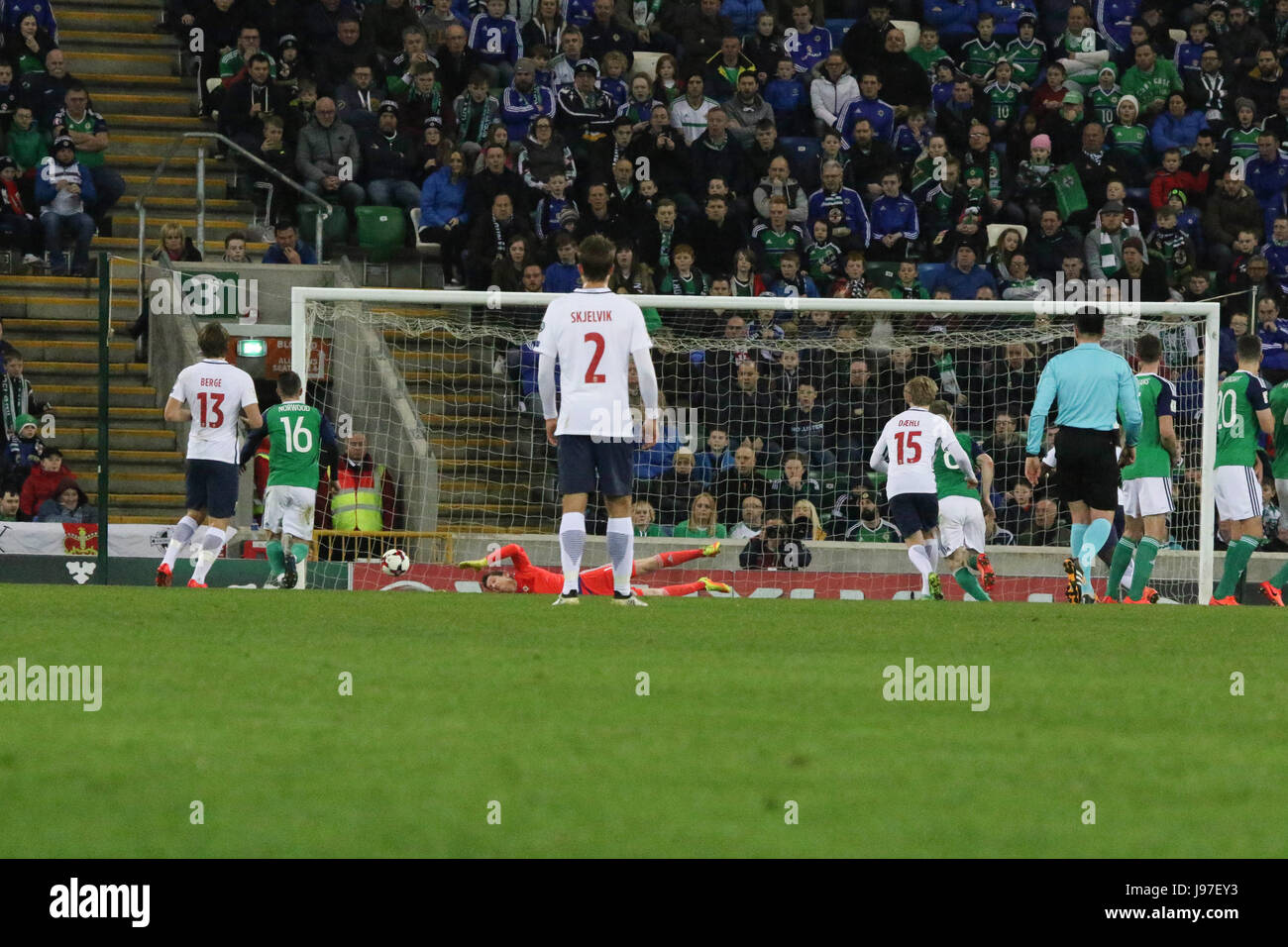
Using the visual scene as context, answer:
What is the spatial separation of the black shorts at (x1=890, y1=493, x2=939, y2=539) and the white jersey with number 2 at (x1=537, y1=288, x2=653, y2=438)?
421 centimetres

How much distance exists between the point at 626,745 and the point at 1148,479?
32.9 ft

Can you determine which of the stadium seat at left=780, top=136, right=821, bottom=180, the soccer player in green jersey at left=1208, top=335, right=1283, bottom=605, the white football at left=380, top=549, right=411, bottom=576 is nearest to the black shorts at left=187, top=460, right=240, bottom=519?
the white football at left=380, top=549, right=411, bottom=576

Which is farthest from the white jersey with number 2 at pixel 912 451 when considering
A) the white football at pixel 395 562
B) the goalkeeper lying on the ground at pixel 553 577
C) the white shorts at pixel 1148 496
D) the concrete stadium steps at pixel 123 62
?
the concrete stadium steps at pixel 123 62

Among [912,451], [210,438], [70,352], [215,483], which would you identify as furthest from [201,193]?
[912,451]

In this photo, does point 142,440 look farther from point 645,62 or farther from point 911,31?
point 911,31

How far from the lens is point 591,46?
23.5 m

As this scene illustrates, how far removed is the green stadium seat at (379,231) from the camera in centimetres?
2177

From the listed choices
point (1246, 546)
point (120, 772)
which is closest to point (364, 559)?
point (1246, 546)

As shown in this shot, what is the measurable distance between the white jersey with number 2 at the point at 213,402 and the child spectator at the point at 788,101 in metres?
9.89

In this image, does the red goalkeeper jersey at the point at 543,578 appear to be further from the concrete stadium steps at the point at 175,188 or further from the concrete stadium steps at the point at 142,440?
the concrete stadium steps at the point at 175,188

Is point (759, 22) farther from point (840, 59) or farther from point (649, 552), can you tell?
point (649, 552)

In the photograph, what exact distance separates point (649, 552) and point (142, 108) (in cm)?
969

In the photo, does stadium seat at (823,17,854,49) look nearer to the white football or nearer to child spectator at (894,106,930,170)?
child spectator at (894,106,930,170)

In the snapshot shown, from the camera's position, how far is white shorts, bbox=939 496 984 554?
1680 centimetres
